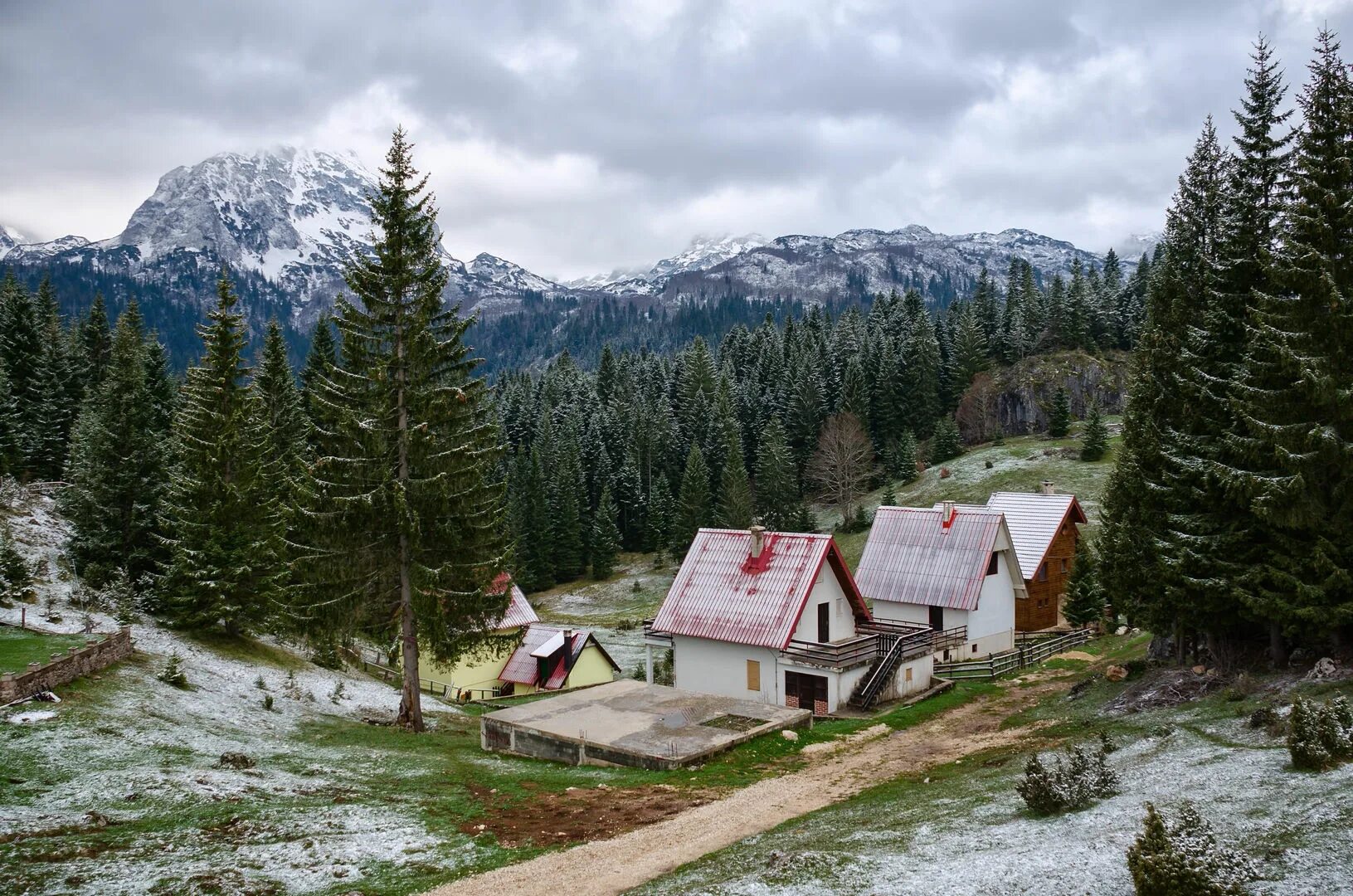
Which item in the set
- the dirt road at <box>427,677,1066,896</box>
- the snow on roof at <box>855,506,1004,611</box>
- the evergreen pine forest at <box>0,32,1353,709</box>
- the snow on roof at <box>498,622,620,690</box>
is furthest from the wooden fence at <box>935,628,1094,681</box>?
the snow on roof at <box>498,622,620,690</box>

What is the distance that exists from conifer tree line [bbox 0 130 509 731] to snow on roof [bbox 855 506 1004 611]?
895 inches

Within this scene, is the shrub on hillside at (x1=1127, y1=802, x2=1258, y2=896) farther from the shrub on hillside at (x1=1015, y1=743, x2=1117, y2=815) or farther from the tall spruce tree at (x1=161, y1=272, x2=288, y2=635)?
the tall spruce tree at (x1=161, y1=272, x2=288, y2=635)

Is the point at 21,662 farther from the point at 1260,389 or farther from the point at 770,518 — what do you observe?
the point at 770,518

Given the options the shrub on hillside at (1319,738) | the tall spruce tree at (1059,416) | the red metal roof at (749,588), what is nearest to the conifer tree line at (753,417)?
the tall spruce tree at (1059,416)

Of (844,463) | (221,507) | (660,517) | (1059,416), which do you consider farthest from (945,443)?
(221,507)

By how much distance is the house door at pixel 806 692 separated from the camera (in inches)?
1254

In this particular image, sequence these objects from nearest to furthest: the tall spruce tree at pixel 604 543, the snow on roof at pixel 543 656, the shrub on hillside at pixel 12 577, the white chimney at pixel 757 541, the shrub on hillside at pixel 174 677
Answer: the shrub on hillside at pixel 174 677 < the shrub on hillside at pixel 12 577 < the white chimney at pixel 757 541 < the snow on roof at pixel 543 656 < the tall spruce tree at pixel 604 543

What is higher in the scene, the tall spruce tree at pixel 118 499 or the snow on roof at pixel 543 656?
the tall spruce tree at pixel 118 499

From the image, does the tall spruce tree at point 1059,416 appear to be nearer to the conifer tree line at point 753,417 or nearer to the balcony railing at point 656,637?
the conifer tree line at point 753,417

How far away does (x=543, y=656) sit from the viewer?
147ft

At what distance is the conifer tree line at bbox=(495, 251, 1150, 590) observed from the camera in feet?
289

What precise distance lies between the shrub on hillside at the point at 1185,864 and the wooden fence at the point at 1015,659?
2905 centimetres

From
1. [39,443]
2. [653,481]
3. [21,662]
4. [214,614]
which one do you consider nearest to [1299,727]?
[21,662]

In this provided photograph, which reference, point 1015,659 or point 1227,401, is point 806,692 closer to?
point 1015,659
